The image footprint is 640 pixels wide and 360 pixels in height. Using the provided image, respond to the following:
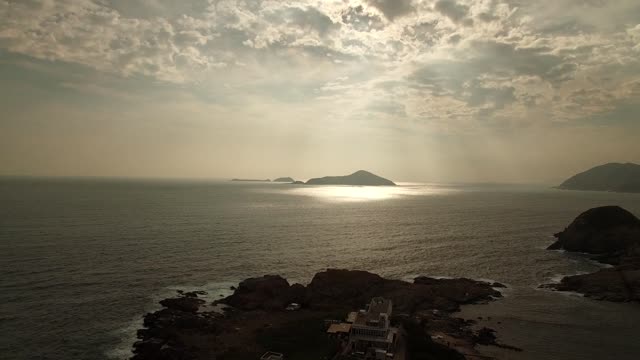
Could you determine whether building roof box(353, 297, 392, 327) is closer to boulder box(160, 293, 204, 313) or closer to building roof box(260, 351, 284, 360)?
building roof box(260, 351, 284, 360)

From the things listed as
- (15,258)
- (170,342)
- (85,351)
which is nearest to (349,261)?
(170,342)

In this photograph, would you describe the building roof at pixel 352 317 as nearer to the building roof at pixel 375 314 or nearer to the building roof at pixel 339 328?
the building roof at pixel 375 314

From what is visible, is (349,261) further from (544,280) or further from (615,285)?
(615,285)

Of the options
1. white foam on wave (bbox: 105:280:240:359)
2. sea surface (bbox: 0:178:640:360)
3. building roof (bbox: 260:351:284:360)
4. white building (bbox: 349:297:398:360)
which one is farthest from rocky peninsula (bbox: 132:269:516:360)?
sea surface (bbox: 0:178:640:360)

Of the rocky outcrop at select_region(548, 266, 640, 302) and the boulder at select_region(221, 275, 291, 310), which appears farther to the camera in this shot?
the rocky outcrop at select_region(548, 266, 640, 302)

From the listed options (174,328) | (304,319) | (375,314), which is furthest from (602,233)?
(174,328)

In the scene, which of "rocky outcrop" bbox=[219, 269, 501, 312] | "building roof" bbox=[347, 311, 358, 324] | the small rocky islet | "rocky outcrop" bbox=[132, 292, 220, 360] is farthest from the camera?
"rocky outcrop" bbox=[219, 269, 501, 312]

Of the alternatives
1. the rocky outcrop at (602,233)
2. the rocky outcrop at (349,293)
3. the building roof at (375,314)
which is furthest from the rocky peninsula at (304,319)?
the rocky outcrop at (602,233)
